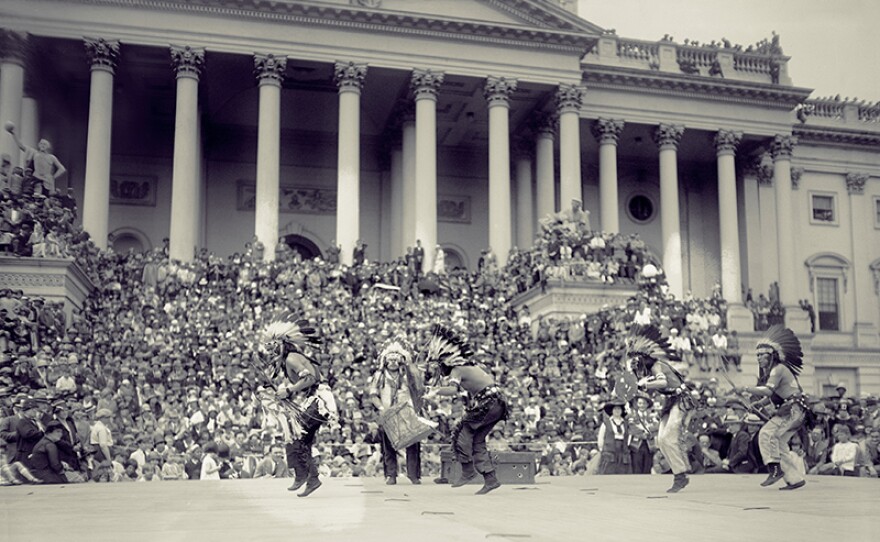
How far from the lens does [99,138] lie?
38.2 metres

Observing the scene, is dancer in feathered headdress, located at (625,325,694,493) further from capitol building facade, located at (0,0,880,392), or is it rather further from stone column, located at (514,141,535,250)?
stone column, located at (514,141,535,250)

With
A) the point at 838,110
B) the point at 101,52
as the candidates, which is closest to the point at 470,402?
the point at 101,52

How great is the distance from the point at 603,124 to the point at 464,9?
28.6ft

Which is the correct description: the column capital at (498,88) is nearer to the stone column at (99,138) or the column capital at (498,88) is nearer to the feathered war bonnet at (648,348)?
the stone column at (99,138)

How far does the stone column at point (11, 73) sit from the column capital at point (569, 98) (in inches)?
840

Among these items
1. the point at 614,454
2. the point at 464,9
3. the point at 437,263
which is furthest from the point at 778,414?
the point at 464,9

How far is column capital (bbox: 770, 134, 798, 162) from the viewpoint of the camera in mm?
49844

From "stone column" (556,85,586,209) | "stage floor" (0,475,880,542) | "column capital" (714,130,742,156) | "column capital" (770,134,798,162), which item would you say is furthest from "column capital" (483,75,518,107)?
"stage floor" (0,475,880,542)

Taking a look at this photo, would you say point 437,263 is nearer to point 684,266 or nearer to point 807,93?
point 684,266

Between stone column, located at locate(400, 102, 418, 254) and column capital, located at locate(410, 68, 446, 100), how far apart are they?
5.00 ft

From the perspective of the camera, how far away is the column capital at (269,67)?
40.2m

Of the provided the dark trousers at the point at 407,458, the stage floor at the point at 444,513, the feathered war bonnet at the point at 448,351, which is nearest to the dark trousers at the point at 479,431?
the stage floor at the point at 444,513

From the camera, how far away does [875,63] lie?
10.7 metres

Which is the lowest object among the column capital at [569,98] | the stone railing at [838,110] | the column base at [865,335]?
the column base at [865,335]
